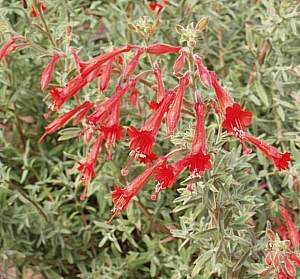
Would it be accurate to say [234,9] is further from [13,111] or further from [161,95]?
[161,95]

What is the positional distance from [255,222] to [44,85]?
1.52 meters

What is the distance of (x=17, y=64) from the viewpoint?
4340 mm

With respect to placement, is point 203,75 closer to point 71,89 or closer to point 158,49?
point 158,49

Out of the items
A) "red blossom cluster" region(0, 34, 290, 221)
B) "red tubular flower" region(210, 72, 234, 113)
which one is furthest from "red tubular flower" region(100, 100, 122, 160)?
"red tubular flower" region(210, 72, 234, 113)

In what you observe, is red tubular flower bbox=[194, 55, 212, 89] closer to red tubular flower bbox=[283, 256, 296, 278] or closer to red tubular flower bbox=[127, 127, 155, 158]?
red tubular flower bbox=[127, 127, 155, 158]

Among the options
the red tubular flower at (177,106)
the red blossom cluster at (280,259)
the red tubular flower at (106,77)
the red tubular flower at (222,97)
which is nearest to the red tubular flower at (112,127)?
the red tubular flower at (106,77)

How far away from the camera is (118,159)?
4047 millimetres

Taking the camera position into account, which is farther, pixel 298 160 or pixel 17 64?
pixel 17 64

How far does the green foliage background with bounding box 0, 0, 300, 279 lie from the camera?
3967 millimetres

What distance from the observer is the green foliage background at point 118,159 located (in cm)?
397

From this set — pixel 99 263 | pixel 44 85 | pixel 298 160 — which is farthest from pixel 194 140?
pixel 99 263

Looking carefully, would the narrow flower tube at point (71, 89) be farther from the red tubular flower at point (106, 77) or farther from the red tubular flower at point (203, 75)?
the red tubular flower at point (203, 75)

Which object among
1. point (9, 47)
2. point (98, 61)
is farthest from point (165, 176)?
point (9, 47)

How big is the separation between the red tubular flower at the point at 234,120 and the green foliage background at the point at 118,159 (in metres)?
0.89
